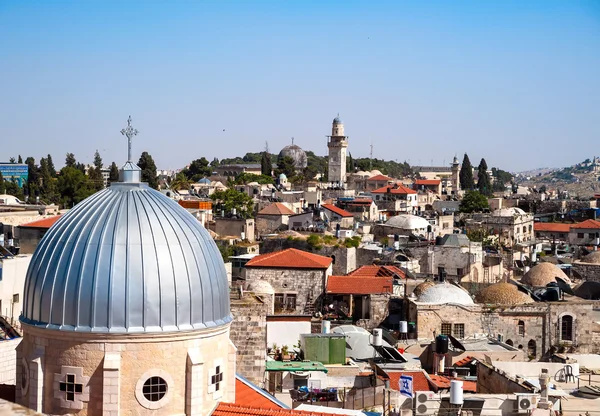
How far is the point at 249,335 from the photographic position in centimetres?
1859

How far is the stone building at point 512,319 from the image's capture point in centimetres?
2744

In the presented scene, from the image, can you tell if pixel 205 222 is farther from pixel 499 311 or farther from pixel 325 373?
pixel 325 373

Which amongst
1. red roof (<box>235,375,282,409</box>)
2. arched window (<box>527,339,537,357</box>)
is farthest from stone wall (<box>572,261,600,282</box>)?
red roof (<box>235,375,282,409</box>)

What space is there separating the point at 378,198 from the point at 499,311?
189ft

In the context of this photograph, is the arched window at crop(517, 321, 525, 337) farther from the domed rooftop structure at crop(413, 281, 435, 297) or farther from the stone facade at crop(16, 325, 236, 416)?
the stone facade at crop(16, 325, 236, 416)

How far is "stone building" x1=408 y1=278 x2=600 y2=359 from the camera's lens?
27438 millimetres

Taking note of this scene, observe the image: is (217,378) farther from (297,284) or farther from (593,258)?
(593,258)

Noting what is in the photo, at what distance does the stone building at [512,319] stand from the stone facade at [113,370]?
1535cm

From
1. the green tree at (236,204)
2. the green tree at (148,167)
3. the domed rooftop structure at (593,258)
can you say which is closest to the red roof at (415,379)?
the domed rooftop structure at (593,258)

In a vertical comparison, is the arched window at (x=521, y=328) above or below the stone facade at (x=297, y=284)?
below

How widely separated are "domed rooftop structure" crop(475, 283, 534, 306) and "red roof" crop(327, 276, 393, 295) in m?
2.87

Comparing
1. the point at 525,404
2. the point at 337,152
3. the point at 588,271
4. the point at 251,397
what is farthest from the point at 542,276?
the point at 337,152

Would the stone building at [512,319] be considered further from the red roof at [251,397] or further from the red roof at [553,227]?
the red roof at [553,227]

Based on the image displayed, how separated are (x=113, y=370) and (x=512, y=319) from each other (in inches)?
705
